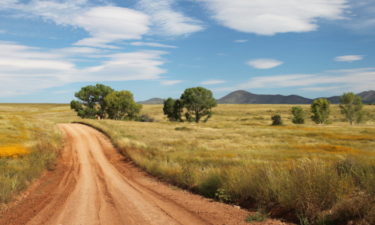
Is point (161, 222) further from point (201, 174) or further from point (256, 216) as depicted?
point (201, 174)

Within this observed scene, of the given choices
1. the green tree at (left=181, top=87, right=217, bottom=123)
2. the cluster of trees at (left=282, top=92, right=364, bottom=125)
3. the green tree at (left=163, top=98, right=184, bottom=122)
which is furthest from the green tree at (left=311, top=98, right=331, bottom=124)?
the green tree at (left=163, top=98, right=184, bottom=122)

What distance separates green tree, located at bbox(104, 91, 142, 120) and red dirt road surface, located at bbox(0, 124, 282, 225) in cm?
5661

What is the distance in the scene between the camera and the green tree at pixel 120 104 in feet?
224

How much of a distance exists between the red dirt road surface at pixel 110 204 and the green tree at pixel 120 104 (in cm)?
5661

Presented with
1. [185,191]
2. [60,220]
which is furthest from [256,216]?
[60,220]

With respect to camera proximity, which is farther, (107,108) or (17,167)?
(107,108)

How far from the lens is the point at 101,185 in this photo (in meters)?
10.5

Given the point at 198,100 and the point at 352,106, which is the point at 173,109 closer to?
the point at 198,100

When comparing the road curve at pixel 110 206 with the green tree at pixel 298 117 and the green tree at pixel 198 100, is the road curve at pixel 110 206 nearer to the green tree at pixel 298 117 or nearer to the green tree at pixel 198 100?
the green tree at pixel 198 100

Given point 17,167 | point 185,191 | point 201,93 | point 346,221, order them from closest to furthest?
point 346,221
point 185,191
point 17,167
point 201,93

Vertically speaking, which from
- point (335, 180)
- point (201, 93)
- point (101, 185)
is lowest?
point (101, 185)

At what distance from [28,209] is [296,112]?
249 feet

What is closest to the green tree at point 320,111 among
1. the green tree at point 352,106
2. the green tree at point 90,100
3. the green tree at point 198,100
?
the green tree at point 352,106

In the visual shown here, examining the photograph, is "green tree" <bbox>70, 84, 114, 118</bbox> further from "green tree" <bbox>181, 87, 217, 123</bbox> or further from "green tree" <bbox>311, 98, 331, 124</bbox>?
"green tree" <bbox>311, 98, 331, 124</bbox>
